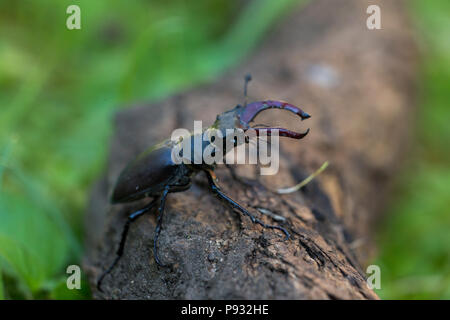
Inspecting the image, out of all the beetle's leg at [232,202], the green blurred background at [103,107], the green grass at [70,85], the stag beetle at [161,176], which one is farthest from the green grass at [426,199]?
the green grass at [70,85]

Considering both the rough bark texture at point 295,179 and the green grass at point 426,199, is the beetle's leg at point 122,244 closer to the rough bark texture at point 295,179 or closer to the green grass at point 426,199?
the rough bark texture at point 295,179

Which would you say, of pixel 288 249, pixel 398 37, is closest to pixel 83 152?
pixel 288 249

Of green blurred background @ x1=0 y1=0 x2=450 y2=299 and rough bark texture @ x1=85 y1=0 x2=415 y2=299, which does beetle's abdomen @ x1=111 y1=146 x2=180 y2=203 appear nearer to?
rough bark texture @ x1=85 y1=0 x2=415 y2=299

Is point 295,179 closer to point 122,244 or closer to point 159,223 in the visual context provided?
point 159,223

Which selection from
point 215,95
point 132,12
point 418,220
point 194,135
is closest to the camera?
point 194,135

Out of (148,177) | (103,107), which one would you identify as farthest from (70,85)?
(148,177)
